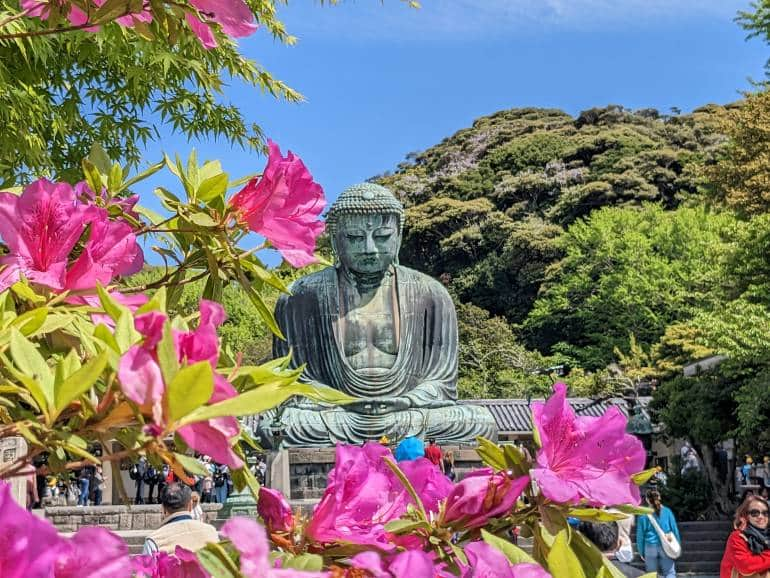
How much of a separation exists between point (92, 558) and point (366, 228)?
9049 millimetres

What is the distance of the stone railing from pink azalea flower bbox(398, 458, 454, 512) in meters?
8.39

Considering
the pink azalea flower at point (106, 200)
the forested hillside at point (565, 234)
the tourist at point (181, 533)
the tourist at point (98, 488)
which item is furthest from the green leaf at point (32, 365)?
the forested hillside at point (565, 234)

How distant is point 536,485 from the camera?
1.08 metres

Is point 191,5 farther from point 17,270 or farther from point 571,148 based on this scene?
point 571,148

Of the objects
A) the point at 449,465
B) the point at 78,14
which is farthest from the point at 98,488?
the point at 78,14

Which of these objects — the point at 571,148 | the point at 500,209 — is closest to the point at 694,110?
the point at 571,148

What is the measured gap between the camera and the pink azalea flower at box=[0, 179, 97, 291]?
1111 mm

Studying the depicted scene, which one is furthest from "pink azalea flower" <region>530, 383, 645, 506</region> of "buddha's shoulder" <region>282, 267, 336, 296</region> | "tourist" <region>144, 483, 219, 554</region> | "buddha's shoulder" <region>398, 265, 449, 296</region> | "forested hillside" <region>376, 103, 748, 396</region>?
"forested hillside" <region>376, 103, 748, 396</region>

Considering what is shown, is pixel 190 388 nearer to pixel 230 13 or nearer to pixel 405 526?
pixel 405 526

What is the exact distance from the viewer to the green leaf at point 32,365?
0.80 metres

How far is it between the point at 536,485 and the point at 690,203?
119 feet

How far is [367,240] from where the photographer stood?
9773 millimetres

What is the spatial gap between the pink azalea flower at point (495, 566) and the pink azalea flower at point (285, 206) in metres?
0.46

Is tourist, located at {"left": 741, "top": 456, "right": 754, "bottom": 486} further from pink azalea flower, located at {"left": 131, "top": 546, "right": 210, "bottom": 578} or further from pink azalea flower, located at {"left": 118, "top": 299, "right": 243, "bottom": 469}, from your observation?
pink azalea flower, located at {"left": 118, "top": 299, "right": 243, "bottom": 469}
